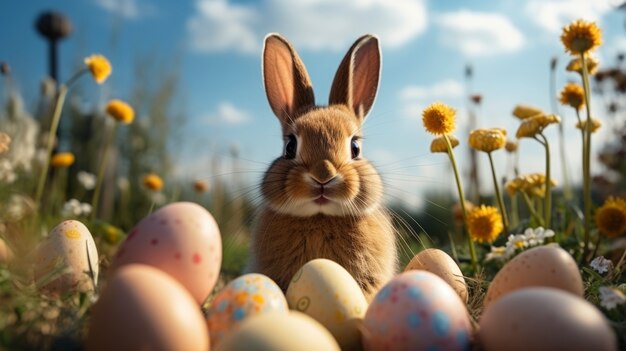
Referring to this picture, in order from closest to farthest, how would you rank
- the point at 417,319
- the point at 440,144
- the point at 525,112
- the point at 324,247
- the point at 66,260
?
the point at 417,319
the point at 66,260
the point at 324,247
the point at 440,144
the point at 525,112

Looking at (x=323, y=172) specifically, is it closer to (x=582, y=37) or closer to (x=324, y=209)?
(x=324, y=209)

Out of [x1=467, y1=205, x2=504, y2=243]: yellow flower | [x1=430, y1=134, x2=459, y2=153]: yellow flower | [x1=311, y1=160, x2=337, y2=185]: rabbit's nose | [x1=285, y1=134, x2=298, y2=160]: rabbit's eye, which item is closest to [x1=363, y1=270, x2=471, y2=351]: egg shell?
[x1=311, y1=160, x2=337, y2=185]: rabbit's nose

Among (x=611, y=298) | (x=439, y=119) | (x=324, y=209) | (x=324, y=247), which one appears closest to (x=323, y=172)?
(x=324, y=209)

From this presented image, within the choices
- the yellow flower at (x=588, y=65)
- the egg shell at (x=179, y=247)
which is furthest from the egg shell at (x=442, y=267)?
the yellow flower at (x=588, y=65)

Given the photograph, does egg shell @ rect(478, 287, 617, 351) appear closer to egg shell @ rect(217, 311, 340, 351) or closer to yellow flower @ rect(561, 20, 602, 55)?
egg shell @ rect(217, 311, 340, 351)

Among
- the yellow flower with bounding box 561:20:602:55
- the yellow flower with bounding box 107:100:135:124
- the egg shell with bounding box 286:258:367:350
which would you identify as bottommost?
the egg shell with bounding box 286:258:367:350
